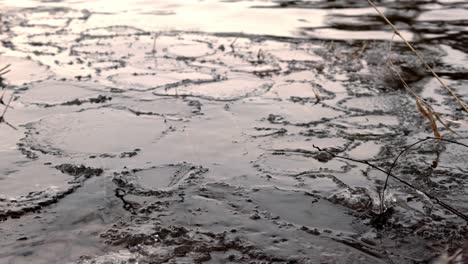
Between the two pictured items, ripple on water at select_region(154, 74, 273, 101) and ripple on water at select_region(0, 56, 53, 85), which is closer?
ripple on water at select_region(154, 74, 273, 101)

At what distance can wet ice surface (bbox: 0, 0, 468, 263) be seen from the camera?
81.0 inches

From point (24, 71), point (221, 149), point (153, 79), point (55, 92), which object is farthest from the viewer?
point (24, 71)

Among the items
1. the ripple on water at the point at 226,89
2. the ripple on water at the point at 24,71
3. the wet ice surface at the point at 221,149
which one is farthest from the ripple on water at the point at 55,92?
the ripple on water at the point at 226,89

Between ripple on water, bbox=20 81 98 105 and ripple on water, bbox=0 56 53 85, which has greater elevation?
ripple on water, bbox=0 56 53 85

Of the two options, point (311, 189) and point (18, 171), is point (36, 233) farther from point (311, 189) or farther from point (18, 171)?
point (311, 189)

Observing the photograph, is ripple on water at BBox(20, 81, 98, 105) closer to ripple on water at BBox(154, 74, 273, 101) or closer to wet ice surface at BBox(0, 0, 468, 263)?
wet ice surface at BBox(0, 0, 468, 263)

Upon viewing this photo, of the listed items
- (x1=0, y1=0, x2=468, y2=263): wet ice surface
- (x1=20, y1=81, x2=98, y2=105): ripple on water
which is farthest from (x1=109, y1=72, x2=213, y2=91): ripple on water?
(x1=20, y1=81, x2=98, y2=105): ripple on water

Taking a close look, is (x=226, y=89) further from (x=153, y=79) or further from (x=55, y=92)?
(x=55, y=92)

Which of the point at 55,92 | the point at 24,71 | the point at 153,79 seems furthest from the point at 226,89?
the point at 24,71

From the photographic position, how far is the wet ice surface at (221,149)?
2.06 m

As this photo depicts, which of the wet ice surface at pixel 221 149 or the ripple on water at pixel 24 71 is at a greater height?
the ripple on water at pixel 24 71

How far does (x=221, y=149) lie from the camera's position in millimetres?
3000

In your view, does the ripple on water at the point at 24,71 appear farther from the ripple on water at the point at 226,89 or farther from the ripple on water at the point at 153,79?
the ripple on water at the point at 226,89

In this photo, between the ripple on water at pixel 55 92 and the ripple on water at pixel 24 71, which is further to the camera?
the ripple on water at pixel 24 71
